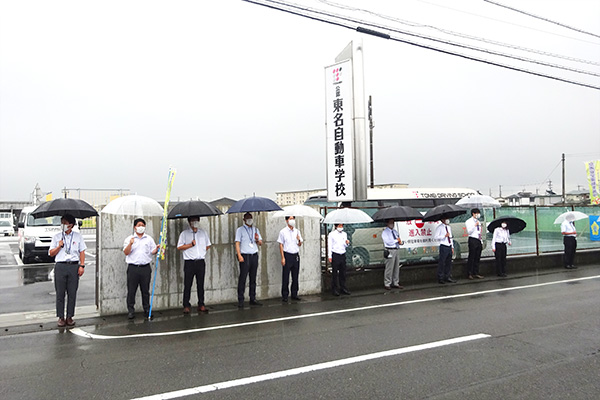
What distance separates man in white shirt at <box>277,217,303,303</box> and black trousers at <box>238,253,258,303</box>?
614mm

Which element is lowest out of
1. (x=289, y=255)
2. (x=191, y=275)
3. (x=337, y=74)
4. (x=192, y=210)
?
(x=191, y=275)

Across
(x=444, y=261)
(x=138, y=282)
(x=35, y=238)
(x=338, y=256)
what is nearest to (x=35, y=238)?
(x=35, y=238)

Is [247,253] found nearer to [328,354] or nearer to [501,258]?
[328,354]

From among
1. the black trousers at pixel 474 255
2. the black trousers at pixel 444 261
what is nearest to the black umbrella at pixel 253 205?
the black trousers at pixel 444 261

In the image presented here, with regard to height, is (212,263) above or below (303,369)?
above

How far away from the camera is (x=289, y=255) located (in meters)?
9.44

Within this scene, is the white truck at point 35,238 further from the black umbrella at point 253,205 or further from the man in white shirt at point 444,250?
the man in white shirt at point 444,250

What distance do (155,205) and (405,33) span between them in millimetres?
7163

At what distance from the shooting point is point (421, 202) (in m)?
15.9

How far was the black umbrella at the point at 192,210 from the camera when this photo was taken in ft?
26.4

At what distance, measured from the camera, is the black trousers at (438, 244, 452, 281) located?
11.8 meters

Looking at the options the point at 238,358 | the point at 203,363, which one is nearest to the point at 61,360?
the point at 203,363

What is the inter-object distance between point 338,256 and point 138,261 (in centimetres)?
432

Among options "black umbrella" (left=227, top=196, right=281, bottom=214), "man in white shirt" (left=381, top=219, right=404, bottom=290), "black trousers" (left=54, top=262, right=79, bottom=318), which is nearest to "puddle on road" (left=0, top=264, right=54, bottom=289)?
"black trousers" (left=54, top=262, right=79, bottom=318)
